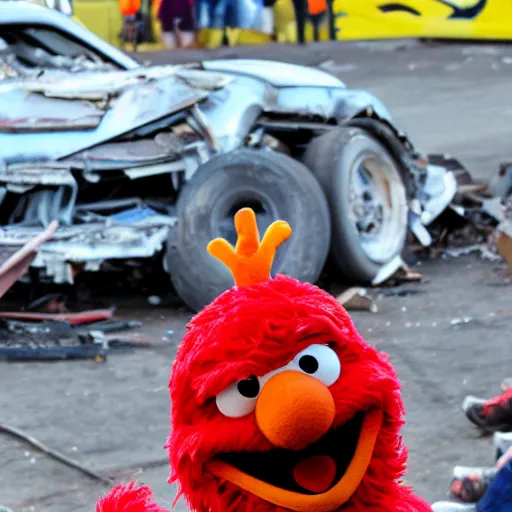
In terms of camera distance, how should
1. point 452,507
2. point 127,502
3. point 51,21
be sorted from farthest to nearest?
point 51,21 < point 452,507 < point 127,502

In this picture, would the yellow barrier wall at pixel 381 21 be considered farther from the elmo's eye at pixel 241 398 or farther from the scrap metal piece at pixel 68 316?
the elmo's eye at pixel 241 398

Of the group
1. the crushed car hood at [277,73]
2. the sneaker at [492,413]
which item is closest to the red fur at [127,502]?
the sneaker at [492,413]

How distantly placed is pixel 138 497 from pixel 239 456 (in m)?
0.28

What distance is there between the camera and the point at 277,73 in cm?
637

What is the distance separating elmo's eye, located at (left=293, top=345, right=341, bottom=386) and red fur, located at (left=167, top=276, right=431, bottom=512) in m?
0.01

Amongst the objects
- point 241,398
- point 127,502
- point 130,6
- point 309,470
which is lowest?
point 130,6

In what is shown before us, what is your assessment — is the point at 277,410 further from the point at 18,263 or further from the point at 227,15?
the point at 227,15

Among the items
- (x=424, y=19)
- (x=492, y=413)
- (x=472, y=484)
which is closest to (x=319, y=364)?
(x=472, y=484)

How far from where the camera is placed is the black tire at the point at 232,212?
18.0 feet

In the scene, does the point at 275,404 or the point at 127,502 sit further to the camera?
the point at 127,502

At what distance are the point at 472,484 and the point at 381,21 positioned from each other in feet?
46.8

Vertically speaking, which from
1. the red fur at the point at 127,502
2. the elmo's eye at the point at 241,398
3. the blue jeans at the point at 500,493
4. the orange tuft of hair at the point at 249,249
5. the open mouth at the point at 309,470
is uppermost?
the orange tuft of hair at the point at 249,249

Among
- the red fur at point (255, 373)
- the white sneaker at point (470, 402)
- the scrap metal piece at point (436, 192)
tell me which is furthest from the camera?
the scrap metal piece at point (436, 192)

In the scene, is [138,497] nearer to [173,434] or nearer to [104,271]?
[173,434]
